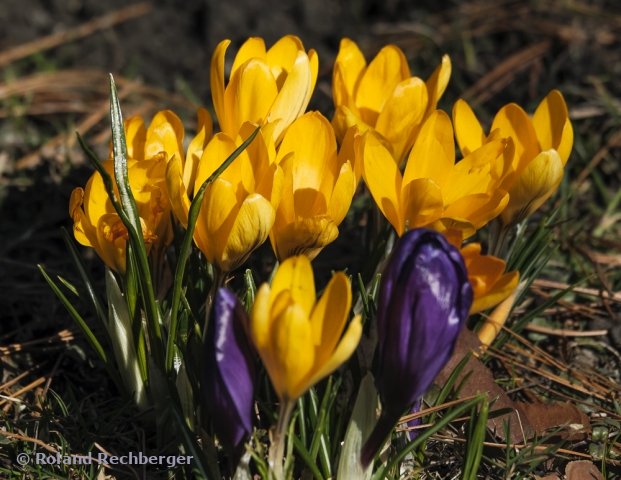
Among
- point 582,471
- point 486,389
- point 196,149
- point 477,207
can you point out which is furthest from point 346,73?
point 582,471

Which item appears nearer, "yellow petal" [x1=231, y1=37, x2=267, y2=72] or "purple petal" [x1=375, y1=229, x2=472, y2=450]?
"purple petal" [x1=375, y1=229, x2=472, y2=450]

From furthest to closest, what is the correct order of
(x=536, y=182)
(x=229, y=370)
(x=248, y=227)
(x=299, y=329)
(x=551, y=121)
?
1. (x=551, y=121)
2. (x=536, y=182)
3. (x=248, y=227)
4. (x=229, y=370)
5. (x=299, y=329)

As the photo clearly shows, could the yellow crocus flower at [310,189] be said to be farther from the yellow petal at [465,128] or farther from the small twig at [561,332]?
the small twig at [561,332]

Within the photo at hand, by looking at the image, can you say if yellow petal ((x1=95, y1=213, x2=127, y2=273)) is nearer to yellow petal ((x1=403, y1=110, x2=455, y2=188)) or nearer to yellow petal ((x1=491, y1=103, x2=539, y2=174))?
yellow petal ((x1=403, y1=110, x2=455, y2=188))

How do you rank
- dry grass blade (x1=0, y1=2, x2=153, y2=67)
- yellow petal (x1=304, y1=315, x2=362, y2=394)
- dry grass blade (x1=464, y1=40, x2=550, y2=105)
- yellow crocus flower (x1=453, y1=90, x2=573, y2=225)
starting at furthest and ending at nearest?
dry grass blade (x1=0, y1=2, x2=153, y2=67), dry grass blade (x1=464, y1=40, x2=550, y2=105), yellow crocus flower (x1=453, y1=90, x2=573, y2=225), yellow petal (x1=304, y1=315, x2=362, y2=394)

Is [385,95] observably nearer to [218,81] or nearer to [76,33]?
[218,81]

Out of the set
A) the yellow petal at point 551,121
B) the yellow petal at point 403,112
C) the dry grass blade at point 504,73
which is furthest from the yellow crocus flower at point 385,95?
the dry grass blade at point 504,73

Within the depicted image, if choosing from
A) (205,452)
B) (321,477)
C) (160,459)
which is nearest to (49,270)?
(160,459)

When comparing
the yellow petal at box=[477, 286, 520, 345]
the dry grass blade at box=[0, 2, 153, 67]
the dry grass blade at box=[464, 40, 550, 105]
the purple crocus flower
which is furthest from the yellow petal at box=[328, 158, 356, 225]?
the dry grass blade at box=[0, 2, 153, 67]
